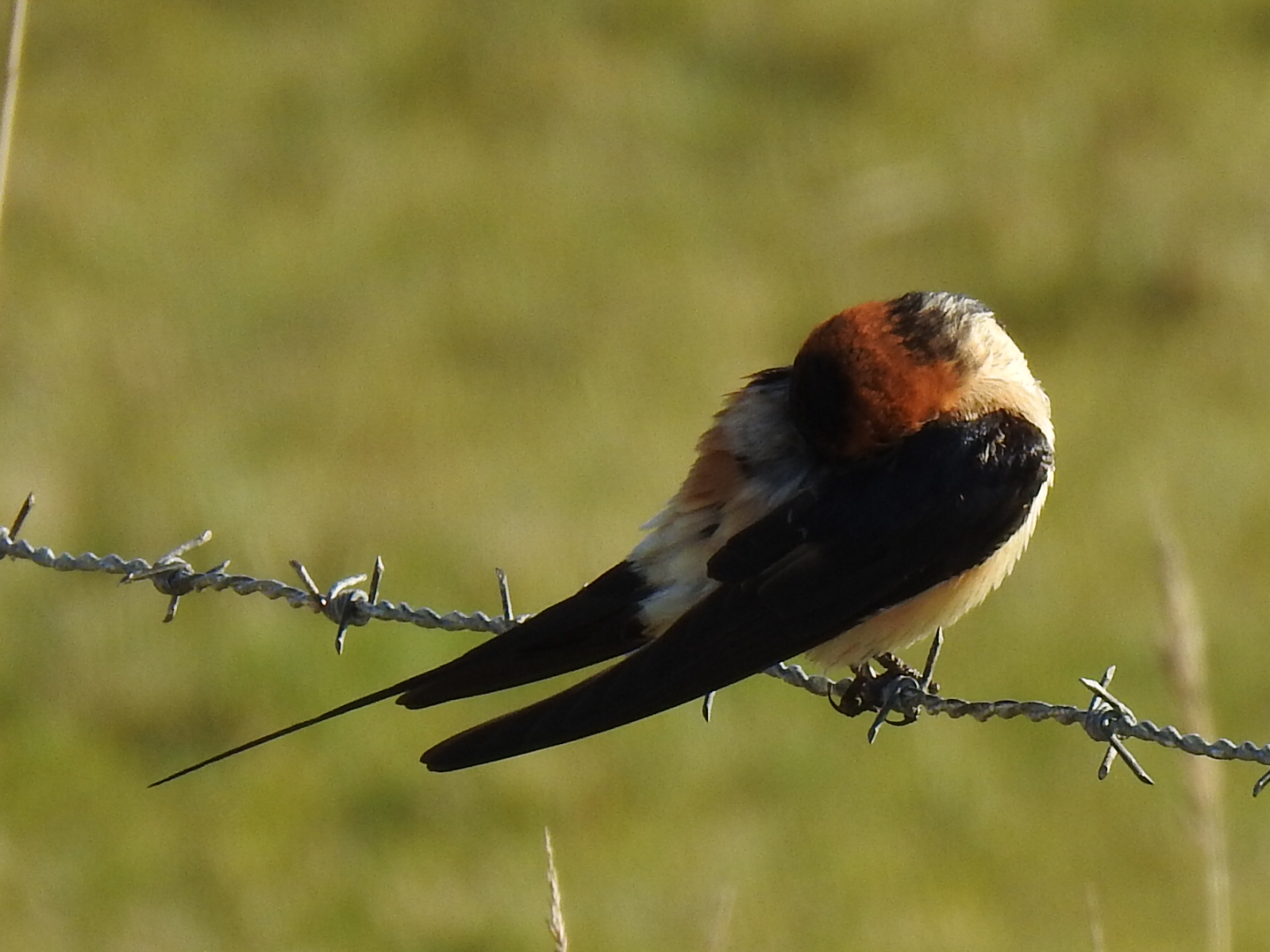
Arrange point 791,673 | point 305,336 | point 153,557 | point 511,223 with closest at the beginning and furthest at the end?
point 791,673 < point 153,557 < point 305,336 < point 511,223

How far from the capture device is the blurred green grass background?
192 inches

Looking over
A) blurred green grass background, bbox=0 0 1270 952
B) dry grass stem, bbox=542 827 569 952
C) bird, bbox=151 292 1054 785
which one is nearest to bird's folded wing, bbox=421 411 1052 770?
bird, bbox=151 292 1054 785

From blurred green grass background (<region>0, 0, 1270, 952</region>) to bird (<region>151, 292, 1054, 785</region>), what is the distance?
1383 millimetres

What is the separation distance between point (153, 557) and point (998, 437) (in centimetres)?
294

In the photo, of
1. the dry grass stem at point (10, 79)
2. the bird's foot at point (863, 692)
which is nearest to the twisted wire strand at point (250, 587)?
the dry grass stem at point (10, 79)

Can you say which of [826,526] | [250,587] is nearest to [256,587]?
[250,587]

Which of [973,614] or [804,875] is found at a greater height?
[973,614]

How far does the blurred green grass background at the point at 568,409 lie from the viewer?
16.0ft

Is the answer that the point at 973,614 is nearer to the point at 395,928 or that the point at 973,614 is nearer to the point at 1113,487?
the point at 1113,487

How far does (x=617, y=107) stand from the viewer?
27.0 feet

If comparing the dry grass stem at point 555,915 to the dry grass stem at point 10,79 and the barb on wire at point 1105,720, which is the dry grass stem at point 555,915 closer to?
the barb on wire at point 1105,720

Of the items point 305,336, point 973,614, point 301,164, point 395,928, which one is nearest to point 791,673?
point 395,928

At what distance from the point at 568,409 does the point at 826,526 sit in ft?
11.1

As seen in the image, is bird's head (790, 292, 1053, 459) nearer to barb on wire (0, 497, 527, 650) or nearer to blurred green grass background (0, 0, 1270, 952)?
barb on wire (0, 497, 527, 650)
